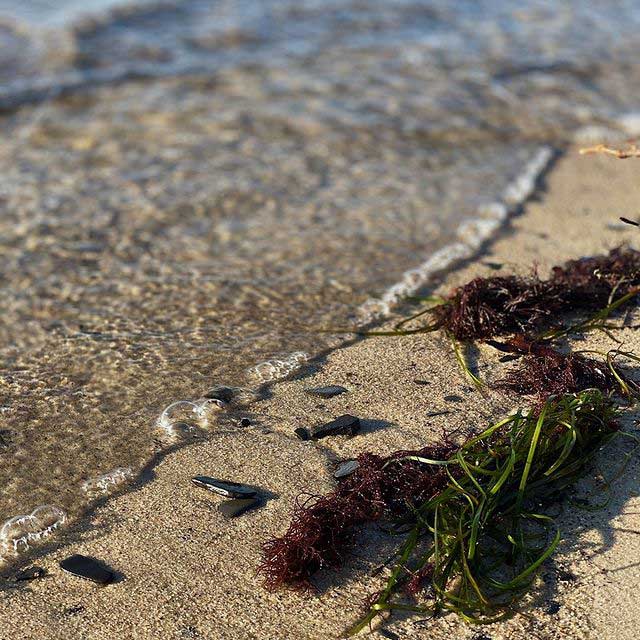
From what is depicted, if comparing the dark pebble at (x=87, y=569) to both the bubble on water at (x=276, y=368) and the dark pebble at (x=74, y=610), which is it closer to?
the dark pebble at (x=74, y=610)

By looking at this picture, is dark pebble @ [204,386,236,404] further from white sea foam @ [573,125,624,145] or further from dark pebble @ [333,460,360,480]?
white sea foam @ [573,125,624,145]

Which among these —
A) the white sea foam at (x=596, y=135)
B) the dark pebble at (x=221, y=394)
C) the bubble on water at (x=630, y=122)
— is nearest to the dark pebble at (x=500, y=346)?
the dark pebble at (x=221, y=394)

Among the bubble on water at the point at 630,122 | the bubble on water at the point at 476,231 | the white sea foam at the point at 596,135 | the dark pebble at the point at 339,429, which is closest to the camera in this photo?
the dark pebble at the point at 339,429

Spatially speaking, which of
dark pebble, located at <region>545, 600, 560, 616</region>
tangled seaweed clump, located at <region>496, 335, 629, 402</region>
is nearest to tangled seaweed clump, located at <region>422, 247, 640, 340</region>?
tangled seaweed clump, located at <region>496, 335, 629, 402</region>

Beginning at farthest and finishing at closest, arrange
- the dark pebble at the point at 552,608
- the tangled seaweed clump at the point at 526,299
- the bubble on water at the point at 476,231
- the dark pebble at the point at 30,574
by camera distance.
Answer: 1. the bubble on water at the point at 476,231
2. the tangled seaweed clump at the point at 526,299
3. the dark pebble at the point at 30,574
4. the dark pebble at the point at 552,608

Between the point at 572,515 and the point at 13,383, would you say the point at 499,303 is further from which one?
the point at 13,383

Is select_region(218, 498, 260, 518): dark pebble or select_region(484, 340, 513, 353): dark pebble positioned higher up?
select_region(484, 340, 513, 353): dark pebble

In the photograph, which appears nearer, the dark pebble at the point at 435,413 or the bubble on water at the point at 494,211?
the dark pebble at the point at 435,413
